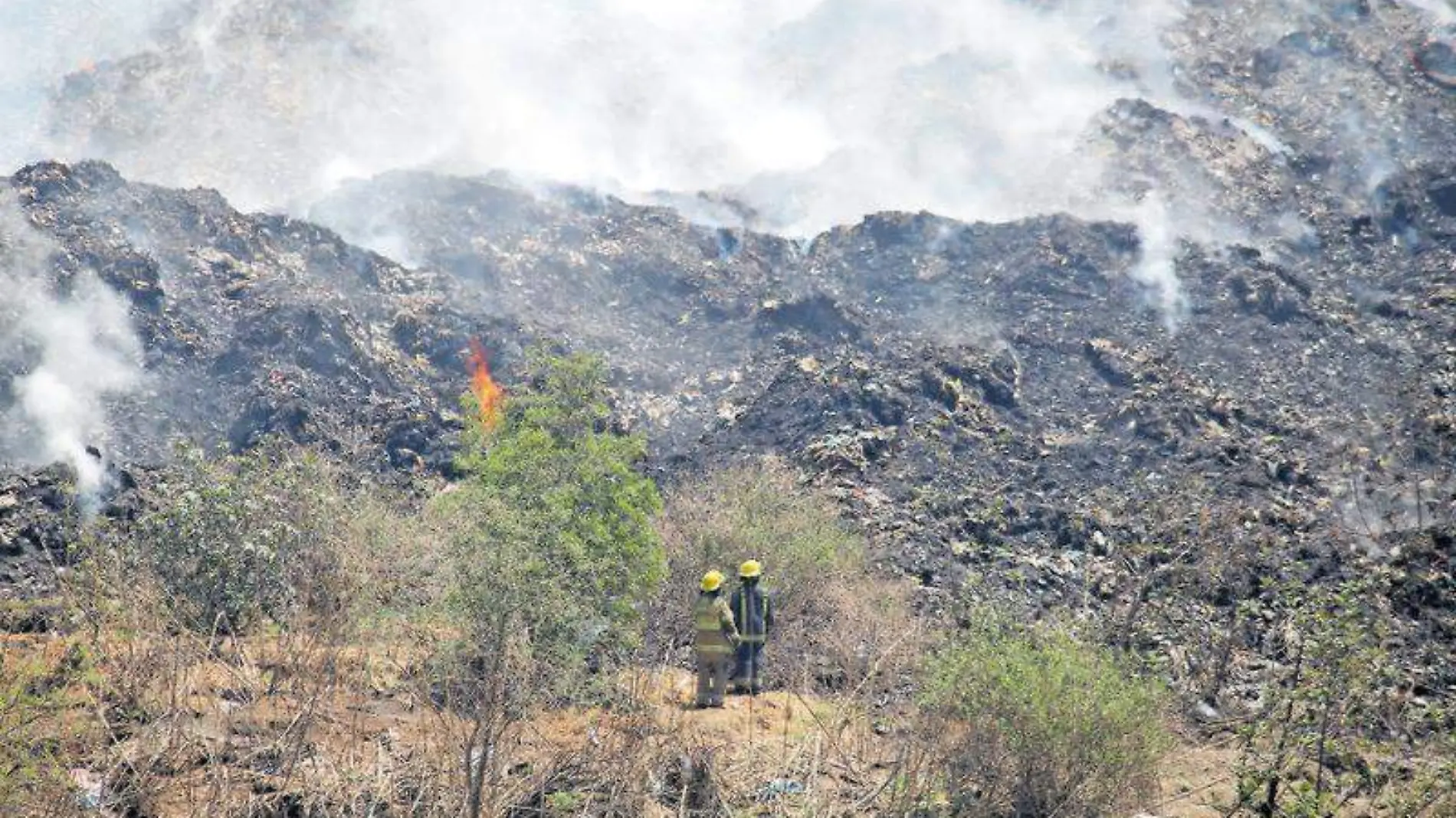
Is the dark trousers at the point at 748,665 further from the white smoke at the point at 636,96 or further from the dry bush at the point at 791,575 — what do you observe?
the white smoke at the point at 636,96

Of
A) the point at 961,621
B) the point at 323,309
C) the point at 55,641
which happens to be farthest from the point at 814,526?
the point at 323,309

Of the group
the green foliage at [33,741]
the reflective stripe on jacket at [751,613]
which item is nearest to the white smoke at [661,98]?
the reflective stripe on jacket at [751,613]

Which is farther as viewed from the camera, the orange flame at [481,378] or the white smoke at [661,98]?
the white smoke at [661,98]

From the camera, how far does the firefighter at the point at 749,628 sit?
12633 millimetres

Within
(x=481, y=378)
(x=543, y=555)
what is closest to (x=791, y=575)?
(x=543, y=555)

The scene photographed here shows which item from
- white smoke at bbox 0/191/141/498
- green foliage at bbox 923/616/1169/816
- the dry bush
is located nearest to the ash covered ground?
white smoke at bbox 0/191/141/498

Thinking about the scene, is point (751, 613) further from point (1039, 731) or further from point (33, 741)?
point (33, 741)

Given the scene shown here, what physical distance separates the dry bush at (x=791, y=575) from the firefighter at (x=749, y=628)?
63 centimetres

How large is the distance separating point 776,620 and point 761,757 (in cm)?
673

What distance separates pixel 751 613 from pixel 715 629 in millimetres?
739

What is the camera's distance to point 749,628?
41.5ft

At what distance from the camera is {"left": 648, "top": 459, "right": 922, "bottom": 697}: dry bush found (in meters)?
13.9

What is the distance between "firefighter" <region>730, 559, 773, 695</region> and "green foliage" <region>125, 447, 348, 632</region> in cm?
399

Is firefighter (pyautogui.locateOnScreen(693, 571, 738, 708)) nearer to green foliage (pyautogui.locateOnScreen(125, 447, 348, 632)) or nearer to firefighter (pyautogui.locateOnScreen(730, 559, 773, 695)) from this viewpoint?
firefighter (pyautogui.locateOnScreen(730, 559, 773, 695))
